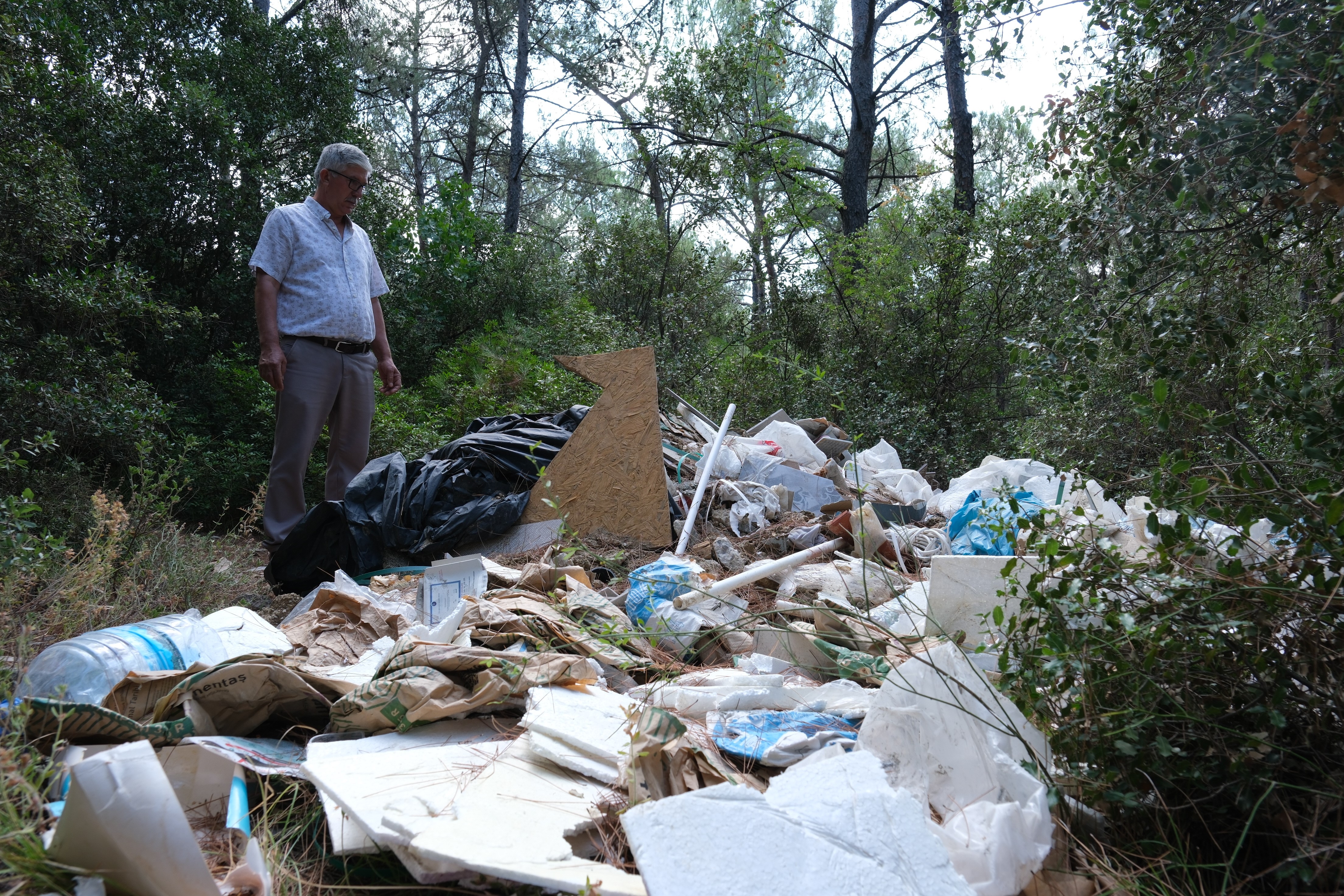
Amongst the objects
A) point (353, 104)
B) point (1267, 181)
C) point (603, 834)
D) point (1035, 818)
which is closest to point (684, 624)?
point (603, 834)

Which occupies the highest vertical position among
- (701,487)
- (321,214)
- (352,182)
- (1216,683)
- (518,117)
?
(518,117)

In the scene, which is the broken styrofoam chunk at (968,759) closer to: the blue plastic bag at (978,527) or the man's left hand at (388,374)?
the blue plastic bag at (978,527)

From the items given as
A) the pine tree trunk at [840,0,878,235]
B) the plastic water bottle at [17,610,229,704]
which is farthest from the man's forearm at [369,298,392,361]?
the pine tree trunk at [840,0,878,235]

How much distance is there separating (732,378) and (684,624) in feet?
18.4

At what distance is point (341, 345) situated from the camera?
421 centimetres

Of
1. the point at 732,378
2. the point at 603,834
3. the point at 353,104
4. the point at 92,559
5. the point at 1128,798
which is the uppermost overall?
the point at 353,104

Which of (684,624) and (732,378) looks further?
(732,378)

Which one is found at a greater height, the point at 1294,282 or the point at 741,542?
the point at 1294,282

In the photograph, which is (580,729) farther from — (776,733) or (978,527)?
(978,527)

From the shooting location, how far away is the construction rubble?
4.70 ft

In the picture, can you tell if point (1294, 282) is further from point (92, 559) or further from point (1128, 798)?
point (92, 559)

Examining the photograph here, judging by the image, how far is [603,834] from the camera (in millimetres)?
1631

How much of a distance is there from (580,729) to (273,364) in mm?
2780

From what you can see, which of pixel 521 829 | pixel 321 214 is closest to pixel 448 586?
pixel 521 829
